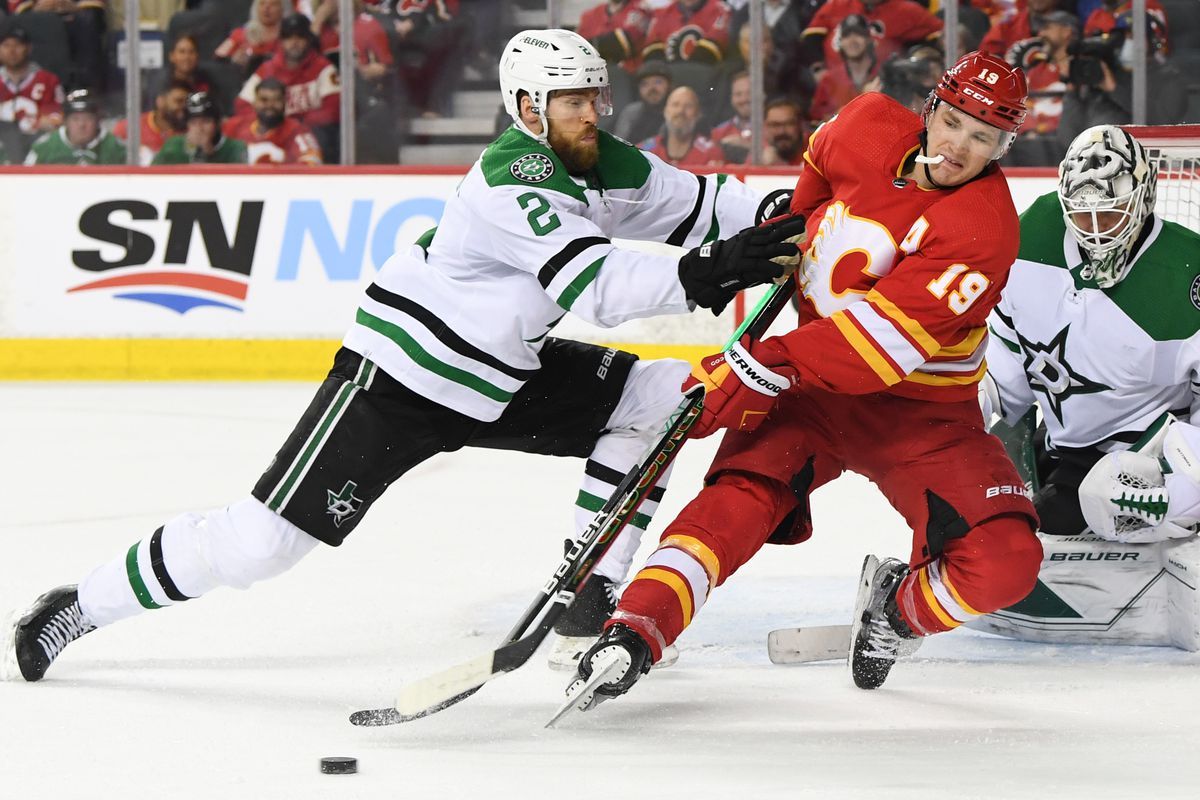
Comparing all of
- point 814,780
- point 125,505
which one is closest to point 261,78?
point 125,505

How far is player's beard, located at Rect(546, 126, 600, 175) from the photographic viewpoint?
8.95 feet

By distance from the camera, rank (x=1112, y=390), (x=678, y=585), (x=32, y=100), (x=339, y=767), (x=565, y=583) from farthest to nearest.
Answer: (x=32, y=100)
(x=1112, y=390)
(x=565, y=583)
(x=678, y=585)
(x=339, y=767)

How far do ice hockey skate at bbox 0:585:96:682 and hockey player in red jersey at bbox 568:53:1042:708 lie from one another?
933 mm

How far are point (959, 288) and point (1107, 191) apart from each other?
1.93ft

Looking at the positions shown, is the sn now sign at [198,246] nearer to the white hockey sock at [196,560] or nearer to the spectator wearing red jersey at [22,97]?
the spectator wearing red jersey at [22,97]

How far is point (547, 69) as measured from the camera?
8.84ft

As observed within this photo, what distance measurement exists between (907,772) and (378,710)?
0.76 metres

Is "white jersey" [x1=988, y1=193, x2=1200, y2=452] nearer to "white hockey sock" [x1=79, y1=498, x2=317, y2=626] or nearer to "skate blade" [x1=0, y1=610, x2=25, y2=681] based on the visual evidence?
"white hockey sock" [x1=79, y1=498, x2=317, y2=626]

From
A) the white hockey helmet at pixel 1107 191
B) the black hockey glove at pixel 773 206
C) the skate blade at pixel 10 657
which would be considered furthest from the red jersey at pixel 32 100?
the white hockey helmet at pixel 1107 191

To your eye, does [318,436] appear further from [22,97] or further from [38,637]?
[22,97]

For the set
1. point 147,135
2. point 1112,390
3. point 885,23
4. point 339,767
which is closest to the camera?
point 339,767

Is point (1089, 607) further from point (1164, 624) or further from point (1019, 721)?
point (1019, 721)

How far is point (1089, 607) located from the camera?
3039 millimetres

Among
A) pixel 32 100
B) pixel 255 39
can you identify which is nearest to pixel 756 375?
pixel 255 39
